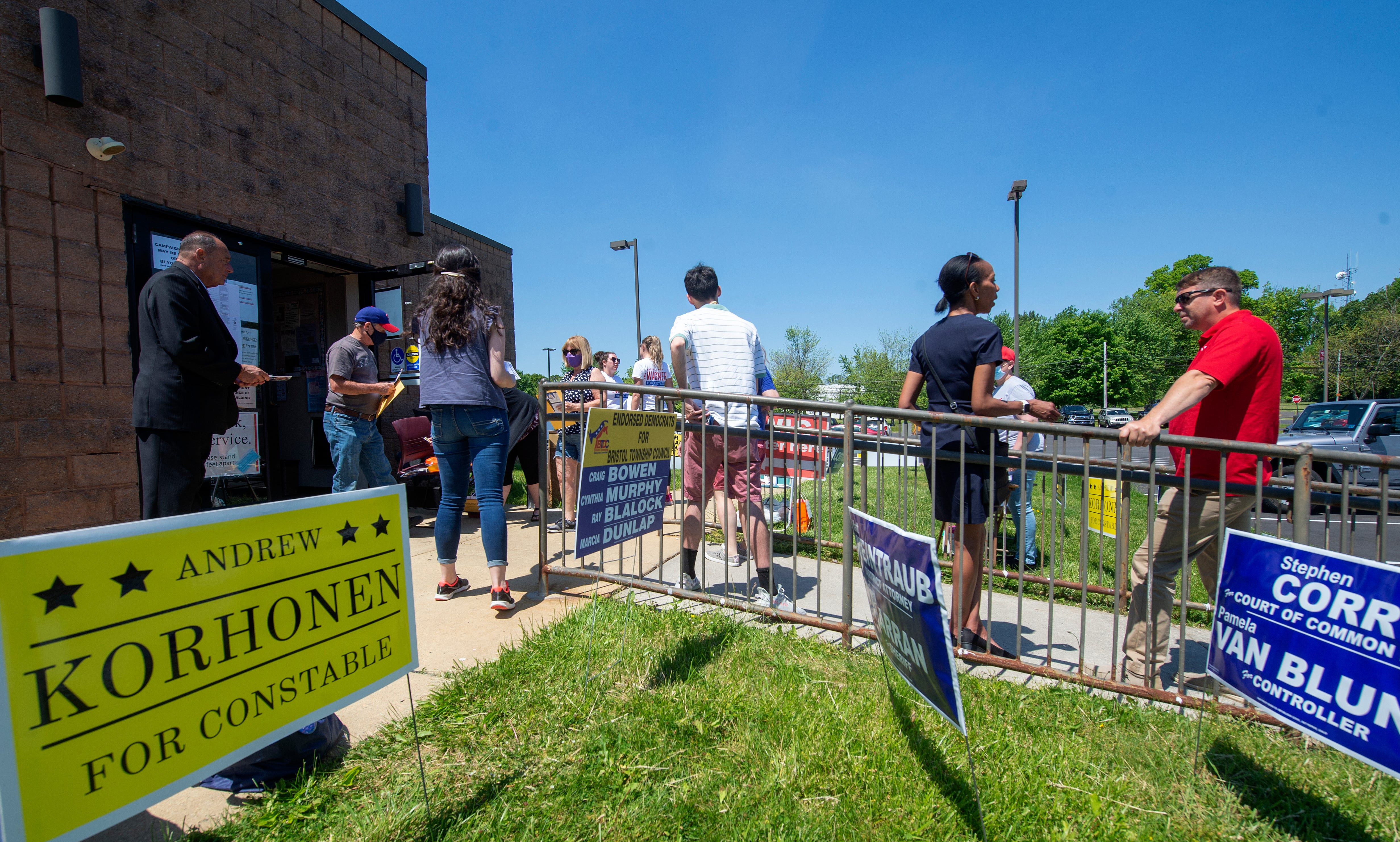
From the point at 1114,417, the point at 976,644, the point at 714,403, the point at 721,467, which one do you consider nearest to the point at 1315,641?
the point at 976,644

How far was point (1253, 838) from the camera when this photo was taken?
5.95ft

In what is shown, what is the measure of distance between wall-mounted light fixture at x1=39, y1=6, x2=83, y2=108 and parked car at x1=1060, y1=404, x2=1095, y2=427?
167 feet

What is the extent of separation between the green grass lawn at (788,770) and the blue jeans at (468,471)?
2.96 ft

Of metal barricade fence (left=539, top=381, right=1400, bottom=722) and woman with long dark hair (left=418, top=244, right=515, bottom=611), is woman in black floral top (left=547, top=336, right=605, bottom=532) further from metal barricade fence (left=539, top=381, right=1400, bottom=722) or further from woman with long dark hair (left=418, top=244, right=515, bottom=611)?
woman with long dark hair (left=418, top=244, right=515, bottom=611)

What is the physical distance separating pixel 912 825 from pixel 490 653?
1940 mm

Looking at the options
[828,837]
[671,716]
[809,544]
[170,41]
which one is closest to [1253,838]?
[828,837]

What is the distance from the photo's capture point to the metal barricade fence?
8.46 ft

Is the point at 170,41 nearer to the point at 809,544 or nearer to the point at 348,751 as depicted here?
the point at 348,751

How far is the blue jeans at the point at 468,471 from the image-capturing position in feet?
11.2

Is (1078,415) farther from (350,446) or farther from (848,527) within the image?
(350,446)

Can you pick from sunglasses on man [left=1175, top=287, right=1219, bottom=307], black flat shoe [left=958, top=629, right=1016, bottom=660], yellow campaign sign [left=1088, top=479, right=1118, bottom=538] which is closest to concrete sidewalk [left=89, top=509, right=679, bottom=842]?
black flat shoe [left=958, top=629, right=1016, bottom=660]

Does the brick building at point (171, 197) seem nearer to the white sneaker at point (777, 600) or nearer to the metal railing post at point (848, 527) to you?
the white sneaker at point (777, 600)

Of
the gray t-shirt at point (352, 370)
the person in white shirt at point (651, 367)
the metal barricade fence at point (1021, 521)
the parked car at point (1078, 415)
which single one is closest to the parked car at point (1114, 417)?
the parked car at point (1078, 415)

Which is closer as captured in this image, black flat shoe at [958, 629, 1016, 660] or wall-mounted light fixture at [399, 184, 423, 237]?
black flat shoe at [958, 629, 1016, 660]
